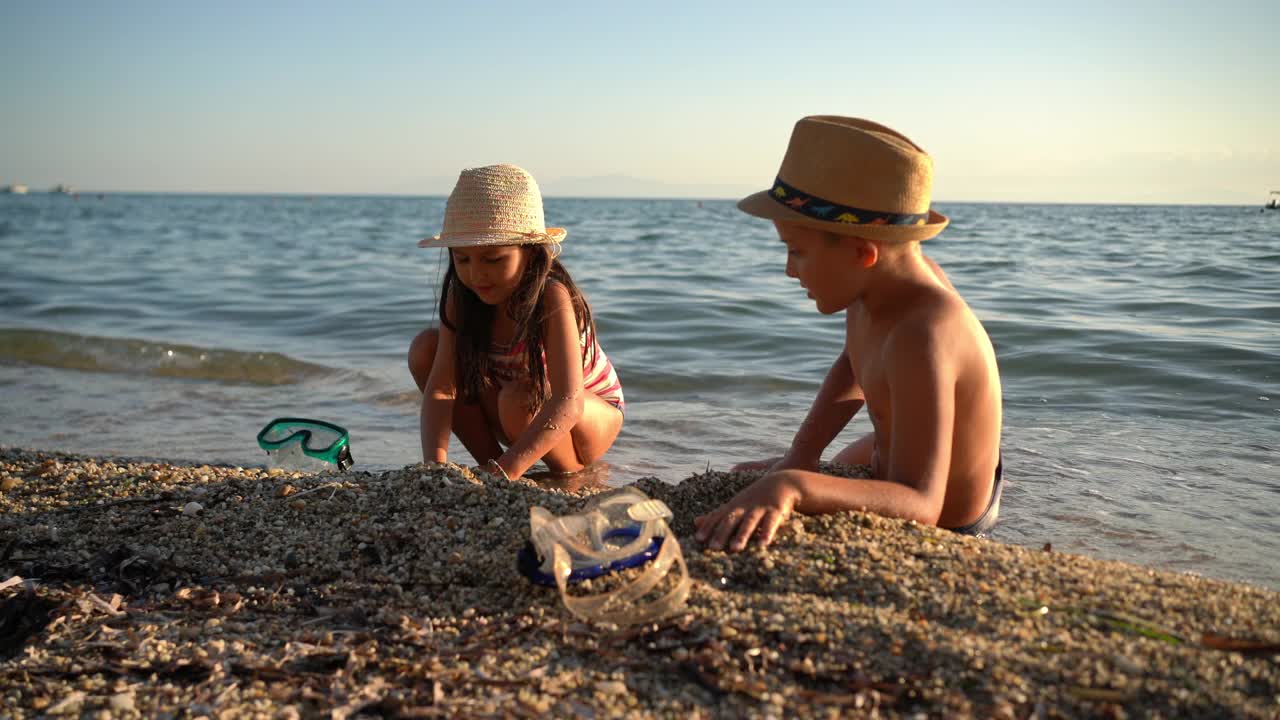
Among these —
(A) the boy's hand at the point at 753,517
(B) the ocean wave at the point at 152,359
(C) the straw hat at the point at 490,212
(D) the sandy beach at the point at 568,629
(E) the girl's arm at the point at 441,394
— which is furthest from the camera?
(B) the ocean wave at the point at 152,359

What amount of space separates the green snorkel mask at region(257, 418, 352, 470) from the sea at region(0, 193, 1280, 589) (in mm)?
585

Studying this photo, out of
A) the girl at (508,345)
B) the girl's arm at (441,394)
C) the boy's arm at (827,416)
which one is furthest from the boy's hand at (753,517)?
the girl's arm at (441,394)

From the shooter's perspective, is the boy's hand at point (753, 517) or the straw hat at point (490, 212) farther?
the straw hat at point (490, 212)

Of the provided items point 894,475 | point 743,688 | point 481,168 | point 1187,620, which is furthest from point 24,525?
point 1187,620

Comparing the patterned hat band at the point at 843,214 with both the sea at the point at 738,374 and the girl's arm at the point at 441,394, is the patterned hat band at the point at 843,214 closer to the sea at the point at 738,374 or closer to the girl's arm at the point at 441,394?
the sea at the point at 738,374

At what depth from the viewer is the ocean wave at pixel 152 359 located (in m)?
7.38

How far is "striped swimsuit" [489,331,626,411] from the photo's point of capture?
13.4 ft

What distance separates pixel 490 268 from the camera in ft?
12.3

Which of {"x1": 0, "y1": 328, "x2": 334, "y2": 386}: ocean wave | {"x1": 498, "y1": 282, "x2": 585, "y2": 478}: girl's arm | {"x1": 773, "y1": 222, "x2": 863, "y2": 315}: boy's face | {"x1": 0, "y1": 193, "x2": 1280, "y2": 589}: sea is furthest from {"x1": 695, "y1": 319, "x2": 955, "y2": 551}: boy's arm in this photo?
{"x1": 0, "y1": 328, "x2": 334, "y2": 386}: ocean wave

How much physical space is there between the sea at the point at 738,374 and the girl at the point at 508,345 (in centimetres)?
29

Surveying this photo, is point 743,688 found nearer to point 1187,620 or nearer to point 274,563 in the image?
point 1187,620

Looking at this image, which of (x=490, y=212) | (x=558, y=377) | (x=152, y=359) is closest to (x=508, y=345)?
(x=558, y=377)

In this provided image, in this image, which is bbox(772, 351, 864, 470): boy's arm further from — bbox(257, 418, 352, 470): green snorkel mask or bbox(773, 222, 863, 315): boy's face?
bbox(257, 418, 352, 470): green snorkel mask

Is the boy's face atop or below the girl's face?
atop
